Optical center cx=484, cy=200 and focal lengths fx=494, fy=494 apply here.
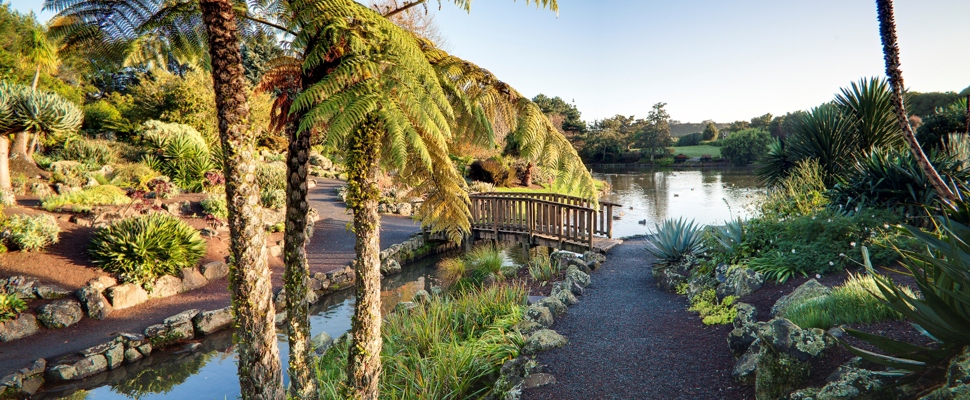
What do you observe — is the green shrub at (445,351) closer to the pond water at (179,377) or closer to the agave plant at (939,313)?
the pond water at (179,377)

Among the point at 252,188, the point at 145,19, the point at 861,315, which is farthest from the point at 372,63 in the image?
the point at 861,315

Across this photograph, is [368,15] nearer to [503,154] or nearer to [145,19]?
[145,19]

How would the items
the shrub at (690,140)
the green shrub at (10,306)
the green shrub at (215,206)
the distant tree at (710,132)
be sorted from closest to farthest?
the green shrub at (10,306), the green shrub at (215,206), the distant tree at (710,132), the shrub at (690,140)

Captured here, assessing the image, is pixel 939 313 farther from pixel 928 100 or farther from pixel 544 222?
pixel 928 100

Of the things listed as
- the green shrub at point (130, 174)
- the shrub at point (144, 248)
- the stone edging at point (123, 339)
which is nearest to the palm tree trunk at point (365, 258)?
the stone edging at point (123, 339)

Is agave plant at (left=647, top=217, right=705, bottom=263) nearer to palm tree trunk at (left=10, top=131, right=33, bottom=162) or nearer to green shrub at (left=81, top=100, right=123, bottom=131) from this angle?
palm tree trunk at (left=10, top=131, right=33, bottom=162)

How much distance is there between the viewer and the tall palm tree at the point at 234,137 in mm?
2963

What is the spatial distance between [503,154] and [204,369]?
20.8 metres

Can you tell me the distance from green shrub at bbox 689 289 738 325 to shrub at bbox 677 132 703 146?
6396 centimetres

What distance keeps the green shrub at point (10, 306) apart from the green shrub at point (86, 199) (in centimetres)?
365

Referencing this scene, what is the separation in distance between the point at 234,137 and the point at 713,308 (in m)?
5.35

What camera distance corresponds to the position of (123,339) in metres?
6.83

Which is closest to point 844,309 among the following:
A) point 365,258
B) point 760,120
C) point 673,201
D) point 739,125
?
point 365,258

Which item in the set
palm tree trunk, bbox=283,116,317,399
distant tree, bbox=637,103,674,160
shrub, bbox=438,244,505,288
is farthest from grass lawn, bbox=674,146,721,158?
palm tree trunk, bbox=283,116,317,399
